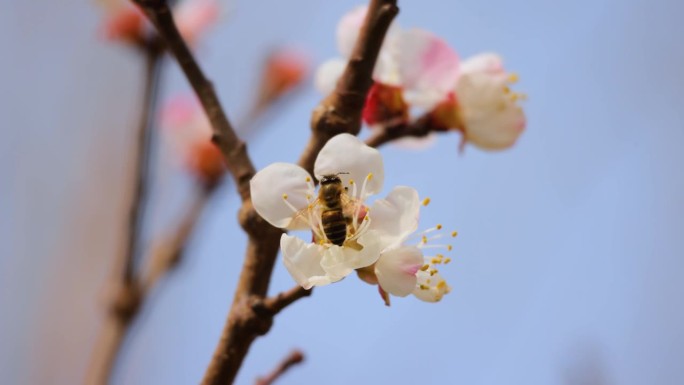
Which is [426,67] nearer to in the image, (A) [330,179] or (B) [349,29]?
(B) [349,29]

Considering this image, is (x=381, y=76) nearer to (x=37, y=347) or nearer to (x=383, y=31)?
(x=383, y=31)

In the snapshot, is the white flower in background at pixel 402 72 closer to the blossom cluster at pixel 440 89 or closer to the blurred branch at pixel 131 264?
the blossom cluster at pixel 440 89

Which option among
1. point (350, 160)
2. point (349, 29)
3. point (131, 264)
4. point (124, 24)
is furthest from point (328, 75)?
point (124, 24)

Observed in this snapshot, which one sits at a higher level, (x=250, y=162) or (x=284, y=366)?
(x=250, y=162)

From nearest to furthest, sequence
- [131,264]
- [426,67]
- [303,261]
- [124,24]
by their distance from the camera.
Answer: [303,261] < [426,67] < [131,264] < [124,24]

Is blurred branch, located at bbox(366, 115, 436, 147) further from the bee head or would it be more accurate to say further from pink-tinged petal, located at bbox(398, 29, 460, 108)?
the bee head

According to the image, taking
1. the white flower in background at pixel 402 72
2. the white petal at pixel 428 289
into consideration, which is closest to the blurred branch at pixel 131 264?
the white flower in background at pixel 402 72

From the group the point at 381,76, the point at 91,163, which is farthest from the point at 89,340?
the point at 381,76
